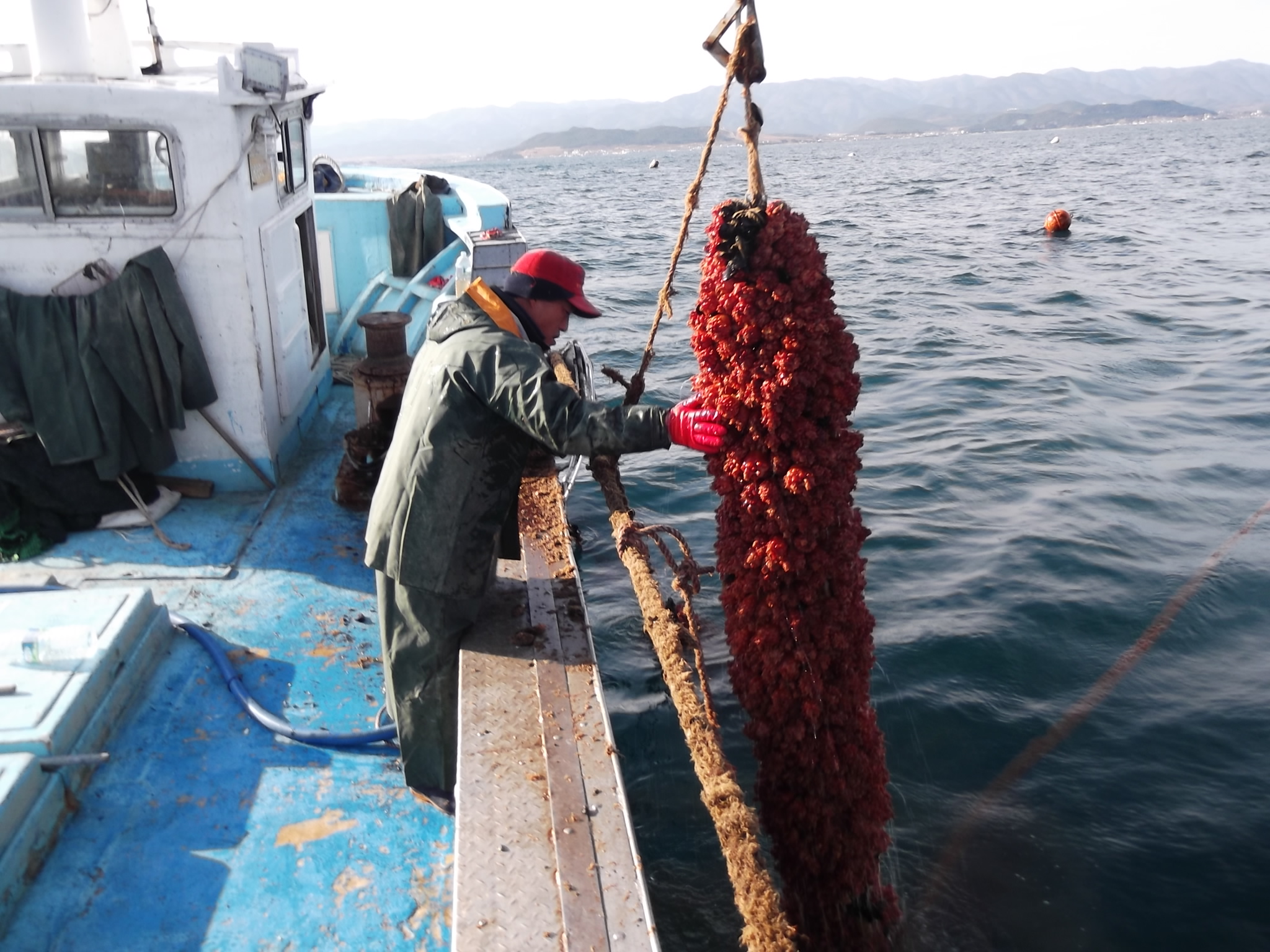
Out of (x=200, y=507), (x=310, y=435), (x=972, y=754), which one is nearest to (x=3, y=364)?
(x=200, y=507)

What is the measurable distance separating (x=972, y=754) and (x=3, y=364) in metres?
6.32

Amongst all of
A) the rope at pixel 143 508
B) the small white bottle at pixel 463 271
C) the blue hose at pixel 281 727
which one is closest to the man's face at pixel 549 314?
the blue hose at pixel 281 727

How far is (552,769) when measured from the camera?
2951 mm

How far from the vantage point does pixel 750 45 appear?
2984 mm

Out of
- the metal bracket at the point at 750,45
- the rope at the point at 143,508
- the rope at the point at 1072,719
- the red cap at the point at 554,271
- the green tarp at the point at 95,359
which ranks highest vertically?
the metal bracket at the point at 750,45

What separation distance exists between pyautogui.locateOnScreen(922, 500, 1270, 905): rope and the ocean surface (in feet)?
0.17

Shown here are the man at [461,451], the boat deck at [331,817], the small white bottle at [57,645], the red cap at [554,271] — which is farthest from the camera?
the small white bottle at [57,645]

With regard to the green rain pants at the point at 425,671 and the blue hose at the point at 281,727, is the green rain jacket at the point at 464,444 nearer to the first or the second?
the green rain pants at the point at 425,671

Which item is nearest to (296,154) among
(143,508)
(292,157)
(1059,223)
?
(292,157)

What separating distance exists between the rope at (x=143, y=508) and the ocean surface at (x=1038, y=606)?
3045 millimetres

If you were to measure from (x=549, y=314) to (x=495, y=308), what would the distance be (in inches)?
10.8

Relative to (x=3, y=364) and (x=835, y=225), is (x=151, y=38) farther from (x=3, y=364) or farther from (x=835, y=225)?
(x=835, y=225)

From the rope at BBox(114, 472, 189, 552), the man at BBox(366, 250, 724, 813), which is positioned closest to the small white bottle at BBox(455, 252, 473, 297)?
the rope at BBox(114, 472, 189, 552)

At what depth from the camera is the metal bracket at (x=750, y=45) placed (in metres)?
2.94
